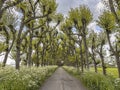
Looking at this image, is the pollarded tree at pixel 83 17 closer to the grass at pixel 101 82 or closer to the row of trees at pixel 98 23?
the row of trees at pixel 98 23

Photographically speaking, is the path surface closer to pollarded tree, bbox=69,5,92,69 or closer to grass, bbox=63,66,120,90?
grass, bbox=63,66,120,90

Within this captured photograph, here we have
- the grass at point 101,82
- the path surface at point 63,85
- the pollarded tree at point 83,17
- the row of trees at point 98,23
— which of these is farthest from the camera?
the pollarded tree at point 83,17

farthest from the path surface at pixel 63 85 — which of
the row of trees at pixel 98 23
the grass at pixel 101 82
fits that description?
the row of trees at pixel 98 23

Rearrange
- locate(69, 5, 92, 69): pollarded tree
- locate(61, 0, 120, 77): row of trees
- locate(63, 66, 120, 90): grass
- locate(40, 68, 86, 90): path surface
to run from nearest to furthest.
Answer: locate(63, 66, 120, 90): grass < locate(40, 68, 86, 90): path surface < locate(61, 0, 120, 77): row of trees < locate(69, 5, 92, 69): pollarded tree

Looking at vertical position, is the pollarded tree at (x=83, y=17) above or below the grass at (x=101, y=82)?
above

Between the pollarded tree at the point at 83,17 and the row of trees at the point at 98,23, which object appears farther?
the pollarded tree at the point at 83,17

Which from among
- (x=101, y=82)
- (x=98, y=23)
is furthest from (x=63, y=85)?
(x=98, y=23)

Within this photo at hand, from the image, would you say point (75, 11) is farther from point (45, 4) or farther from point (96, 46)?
point (96, 46)

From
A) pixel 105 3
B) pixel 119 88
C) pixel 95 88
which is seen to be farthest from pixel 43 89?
pixel 105 3

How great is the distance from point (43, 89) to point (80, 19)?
1525 centimetres

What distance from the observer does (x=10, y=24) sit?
25844 mm

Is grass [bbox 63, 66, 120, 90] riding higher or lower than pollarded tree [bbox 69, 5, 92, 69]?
lower

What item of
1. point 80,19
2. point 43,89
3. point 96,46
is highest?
point 80,19

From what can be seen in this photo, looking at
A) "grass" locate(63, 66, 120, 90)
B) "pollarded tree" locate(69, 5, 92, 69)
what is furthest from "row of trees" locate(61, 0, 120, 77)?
"grass" locate(63, 66, 120, 90)
